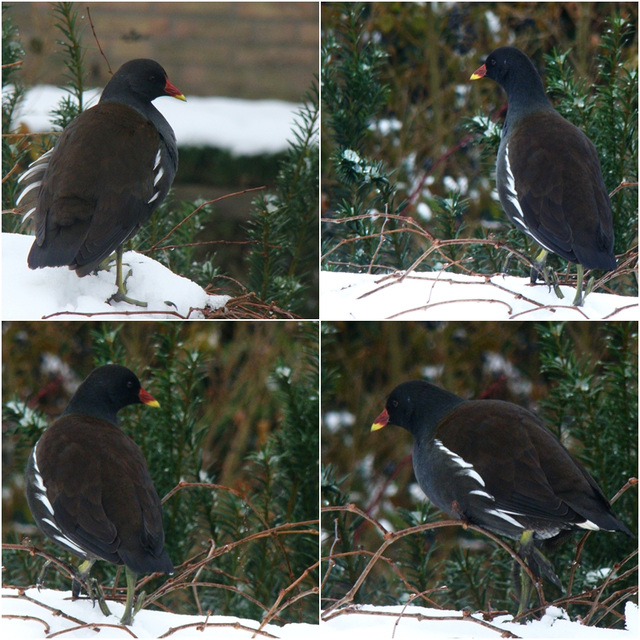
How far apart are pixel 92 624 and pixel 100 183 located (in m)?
1.12

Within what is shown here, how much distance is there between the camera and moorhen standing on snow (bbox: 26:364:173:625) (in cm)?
209

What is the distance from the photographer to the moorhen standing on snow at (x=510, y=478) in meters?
2.22

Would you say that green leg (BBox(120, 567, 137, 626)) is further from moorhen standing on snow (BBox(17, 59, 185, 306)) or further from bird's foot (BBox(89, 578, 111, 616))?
moorhen standing on snow (BBox(17, 59, 185, 306))

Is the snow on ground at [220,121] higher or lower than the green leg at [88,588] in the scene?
higher

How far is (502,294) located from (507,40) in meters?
2.41

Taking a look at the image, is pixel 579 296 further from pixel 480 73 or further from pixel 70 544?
pixel 70 544

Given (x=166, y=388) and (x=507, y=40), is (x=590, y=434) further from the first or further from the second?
(x=507, y=40)

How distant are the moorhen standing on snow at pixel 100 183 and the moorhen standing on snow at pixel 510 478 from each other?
3.18ft

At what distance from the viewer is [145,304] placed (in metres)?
2.46

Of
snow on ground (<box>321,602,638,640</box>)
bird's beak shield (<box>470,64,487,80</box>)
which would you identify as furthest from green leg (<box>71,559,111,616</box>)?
bird's beak shield (<box>470,64,487,80</box>)

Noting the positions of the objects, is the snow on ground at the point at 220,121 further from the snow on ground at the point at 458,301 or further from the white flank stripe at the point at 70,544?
the white flank stripe at the point at 70,544

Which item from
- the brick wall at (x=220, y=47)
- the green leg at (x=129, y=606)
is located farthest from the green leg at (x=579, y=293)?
the brick wall at (x=220, y=47)

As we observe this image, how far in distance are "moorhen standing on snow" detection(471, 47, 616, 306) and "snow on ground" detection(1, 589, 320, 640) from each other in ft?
3.97

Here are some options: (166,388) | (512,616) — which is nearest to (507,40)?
(166,388)
